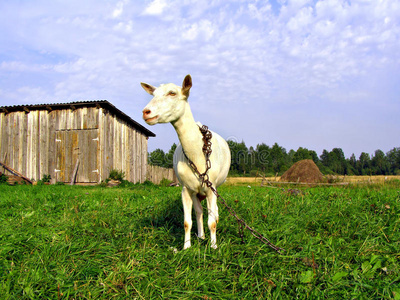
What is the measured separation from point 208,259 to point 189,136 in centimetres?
152

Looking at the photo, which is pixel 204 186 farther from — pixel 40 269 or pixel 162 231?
pixel 40 269

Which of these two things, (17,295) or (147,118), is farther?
(147,118)

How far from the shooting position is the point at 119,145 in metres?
17.8

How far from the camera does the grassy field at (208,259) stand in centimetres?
278

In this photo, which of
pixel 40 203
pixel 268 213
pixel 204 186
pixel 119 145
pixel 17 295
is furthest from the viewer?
pixel 119 145

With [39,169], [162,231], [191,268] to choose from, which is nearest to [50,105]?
[39,169]

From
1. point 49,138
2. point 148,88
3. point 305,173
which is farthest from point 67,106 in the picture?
point 305,173

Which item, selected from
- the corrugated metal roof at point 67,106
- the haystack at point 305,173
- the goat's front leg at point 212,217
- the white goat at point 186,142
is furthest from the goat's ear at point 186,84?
the haystack at point 305,173

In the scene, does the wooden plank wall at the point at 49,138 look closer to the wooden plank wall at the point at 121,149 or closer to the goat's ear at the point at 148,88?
the wooden plank wall at the point at 121,149

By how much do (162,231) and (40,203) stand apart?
13.1ft

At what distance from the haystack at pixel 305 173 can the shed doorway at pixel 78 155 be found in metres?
15.3

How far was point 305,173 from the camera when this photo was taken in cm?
2233

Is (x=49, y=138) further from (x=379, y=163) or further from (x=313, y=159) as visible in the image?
(x=379, y=163)

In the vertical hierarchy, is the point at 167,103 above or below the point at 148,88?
below
